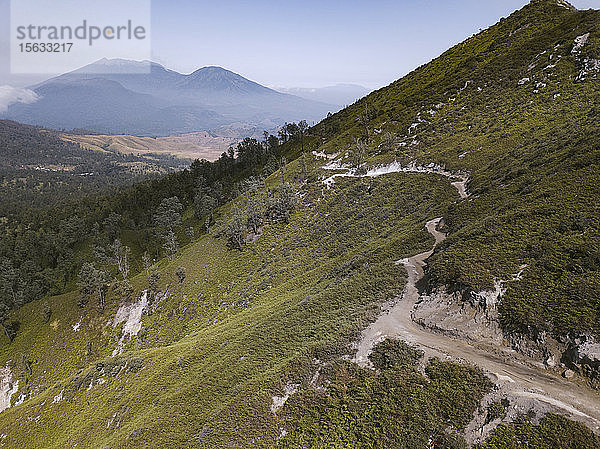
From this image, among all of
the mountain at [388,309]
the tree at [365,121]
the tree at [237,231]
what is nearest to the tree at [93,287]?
the mountain at [388,309]

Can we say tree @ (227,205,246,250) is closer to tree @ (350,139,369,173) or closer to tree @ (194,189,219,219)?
tree @ (350,139,369,173)

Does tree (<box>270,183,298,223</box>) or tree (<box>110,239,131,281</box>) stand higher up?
tree (<box>270,183,298,223</box>)

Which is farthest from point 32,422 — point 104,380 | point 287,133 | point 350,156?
point 287,133

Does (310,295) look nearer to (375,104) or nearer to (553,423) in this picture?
(553,423)

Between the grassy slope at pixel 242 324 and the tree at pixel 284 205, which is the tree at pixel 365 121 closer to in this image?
the grassy slope at pixel 242 324

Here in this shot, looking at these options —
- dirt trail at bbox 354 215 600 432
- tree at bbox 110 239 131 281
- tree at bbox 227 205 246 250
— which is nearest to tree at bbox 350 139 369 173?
tree at bbox 227 205 246 250
